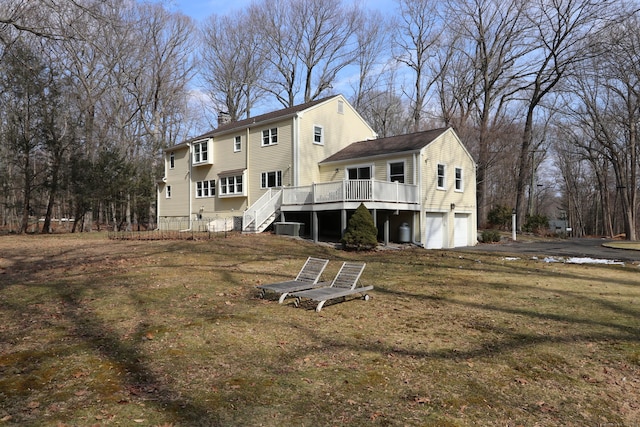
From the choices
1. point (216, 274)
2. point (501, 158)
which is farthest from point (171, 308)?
point (501, 158)

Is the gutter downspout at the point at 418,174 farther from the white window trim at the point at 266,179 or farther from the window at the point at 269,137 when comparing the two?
the window at the point at 269,137

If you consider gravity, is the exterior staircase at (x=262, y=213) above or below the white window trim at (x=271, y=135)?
below

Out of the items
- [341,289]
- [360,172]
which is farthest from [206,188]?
[341,289]

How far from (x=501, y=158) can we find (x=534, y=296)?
87.7ft

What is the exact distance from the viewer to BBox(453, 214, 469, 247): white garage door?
22.7m

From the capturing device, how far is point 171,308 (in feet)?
24.2

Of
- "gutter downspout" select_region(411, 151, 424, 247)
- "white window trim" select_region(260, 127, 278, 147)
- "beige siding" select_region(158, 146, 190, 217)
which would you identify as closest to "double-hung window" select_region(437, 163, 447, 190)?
"gutter downspout" select_region(411, 151, 424, 247)

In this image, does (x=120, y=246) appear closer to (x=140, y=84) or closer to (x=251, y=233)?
(x=251, y=233)

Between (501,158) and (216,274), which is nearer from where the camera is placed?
(216,274)

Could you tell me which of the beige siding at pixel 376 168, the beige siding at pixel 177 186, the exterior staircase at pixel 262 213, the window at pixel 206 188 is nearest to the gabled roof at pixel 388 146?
the beige siding at pixel 376 168

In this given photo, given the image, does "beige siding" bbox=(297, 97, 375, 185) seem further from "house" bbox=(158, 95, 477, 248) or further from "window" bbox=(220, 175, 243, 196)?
"window" bbox=(220, 175, 243, 196)

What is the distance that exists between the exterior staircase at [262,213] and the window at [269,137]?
146 inches

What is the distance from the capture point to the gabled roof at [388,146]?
20.5 meters

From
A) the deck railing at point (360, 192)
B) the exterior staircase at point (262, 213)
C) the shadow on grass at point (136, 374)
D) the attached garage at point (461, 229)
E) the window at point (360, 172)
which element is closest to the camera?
the shadow on grass at point (136, 374)
